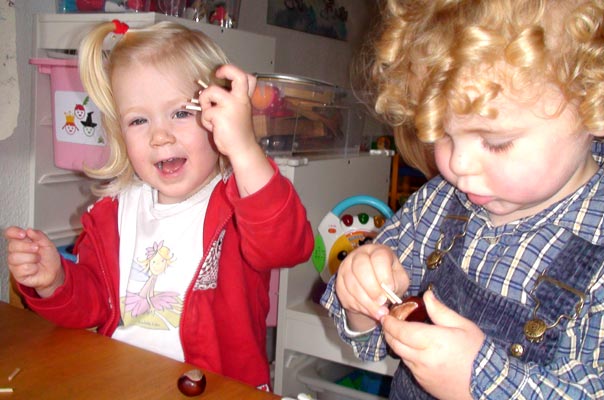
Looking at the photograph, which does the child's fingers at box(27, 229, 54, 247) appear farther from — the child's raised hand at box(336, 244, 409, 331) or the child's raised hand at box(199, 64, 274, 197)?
the child's raised hand at box(336, 244, 409, 331)

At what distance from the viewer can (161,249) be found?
98 cm

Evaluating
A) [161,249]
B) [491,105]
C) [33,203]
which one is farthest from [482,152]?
[33,203]

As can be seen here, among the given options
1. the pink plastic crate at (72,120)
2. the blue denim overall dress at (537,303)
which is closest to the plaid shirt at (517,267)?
the blue denim overall dress at (537,303)

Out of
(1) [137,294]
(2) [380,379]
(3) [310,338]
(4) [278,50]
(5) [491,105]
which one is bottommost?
(2) [380,379]

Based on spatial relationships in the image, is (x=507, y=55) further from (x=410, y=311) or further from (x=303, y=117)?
(x=303, y=117)

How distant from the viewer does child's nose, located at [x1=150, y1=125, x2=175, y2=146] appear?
90cm

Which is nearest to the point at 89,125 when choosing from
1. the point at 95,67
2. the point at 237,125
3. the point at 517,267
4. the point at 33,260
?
the point at 95,67

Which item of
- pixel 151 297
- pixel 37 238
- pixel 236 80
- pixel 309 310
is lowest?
pixel 309 310

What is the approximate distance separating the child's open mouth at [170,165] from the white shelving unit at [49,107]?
1.41 feet

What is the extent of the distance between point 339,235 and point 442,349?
89cm

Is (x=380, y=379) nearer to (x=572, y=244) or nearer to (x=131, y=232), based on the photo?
(x=131, y=232)

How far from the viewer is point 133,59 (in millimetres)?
942

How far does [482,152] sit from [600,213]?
6.0 inches

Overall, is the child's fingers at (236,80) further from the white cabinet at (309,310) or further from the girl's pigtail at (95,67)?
the white cabinet at (309,310)
